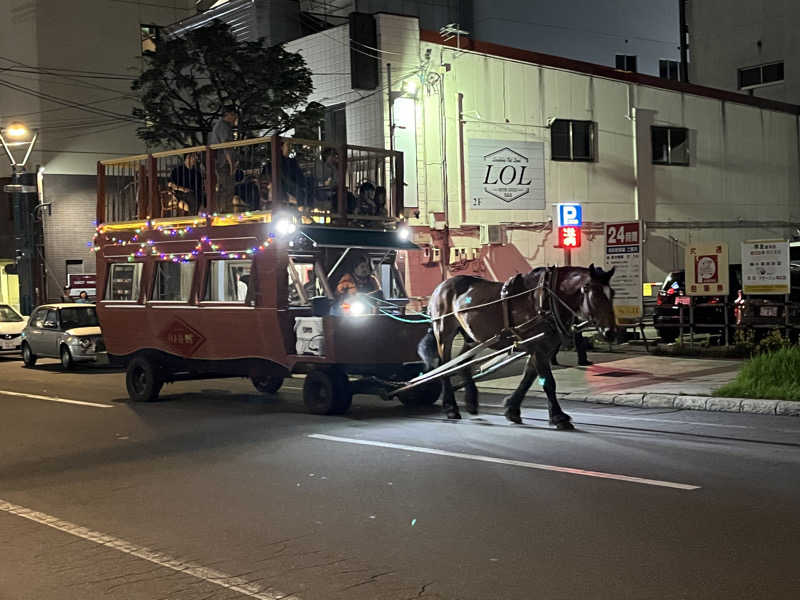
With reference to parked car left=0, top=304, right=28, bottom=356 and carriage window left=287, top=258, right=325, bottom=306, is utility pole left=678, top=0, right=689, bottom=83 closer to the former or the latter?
parked car left=0, top=304, right=28, bottom=356

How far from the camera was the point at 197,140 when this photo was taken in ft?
106

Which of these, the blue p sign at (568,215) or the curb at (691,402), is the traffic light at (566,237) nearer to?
the blue p sign at (568,215)

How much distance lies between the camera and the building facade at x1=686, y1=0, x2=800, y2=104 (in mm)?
43219

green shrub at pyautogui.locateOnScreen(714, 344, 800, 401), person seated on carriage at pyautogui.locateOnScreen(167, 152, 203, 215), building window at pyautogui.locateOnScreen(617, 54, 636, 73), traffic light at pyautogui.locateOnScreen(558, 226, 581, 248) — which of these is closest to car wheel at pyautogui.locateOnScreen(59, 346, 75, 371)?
person seated on carriage at pyautogui.locateOnScreen(167, 152, 203, 215)

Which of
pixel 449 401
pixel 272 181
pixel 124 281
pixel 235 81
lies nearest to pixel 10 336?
pixel 235 81

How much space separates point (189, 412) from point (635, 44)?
36.7 metres

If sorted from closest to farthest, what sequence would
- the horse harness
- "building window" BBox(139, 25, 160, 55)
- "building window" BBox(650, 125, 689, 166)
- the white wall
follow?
1. the horse harness
2. "building window" BBox(650, 125, 689, 166)
3. the white wall
4. "building window" BBox(139, 25, 160, 55)

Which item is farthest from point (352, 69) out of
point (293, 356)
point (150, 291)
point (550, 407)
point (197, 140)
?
point (550, 407)

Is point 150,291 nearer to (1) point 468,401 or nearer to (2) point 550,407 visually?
(1) point 468,401

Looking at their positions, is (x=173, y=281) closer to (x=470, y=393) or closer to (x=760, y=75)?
(x=470, y=393)

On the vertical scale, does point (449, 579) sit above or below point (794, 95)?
below

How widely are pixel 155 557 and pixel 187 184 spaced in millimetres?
8895

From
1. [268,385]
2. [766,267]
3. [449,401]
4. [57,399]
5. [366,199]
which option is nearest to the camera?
[449,401]

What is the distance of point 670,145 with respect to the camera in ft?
114
